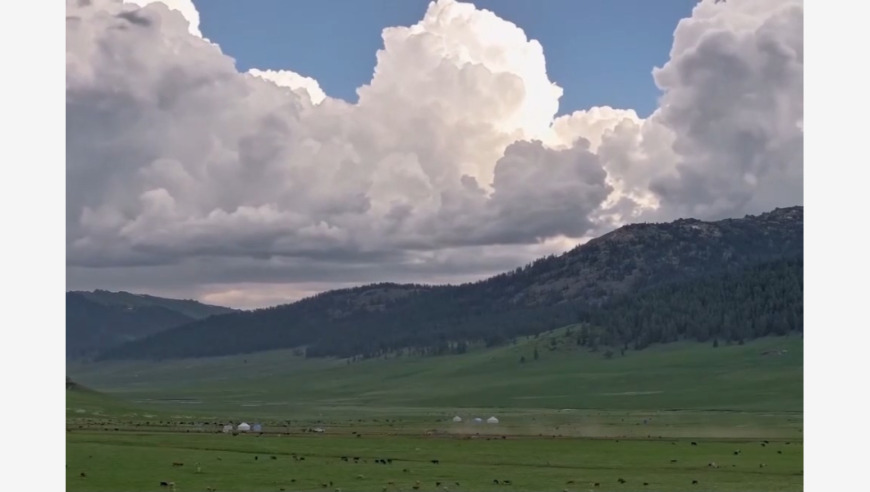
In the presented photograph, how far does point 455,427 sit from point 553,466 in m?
50.8

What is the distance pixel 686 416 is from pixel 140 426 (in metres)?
74.2

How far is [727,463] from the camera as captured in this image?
70188mm

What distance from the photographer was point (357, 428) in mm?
115625
